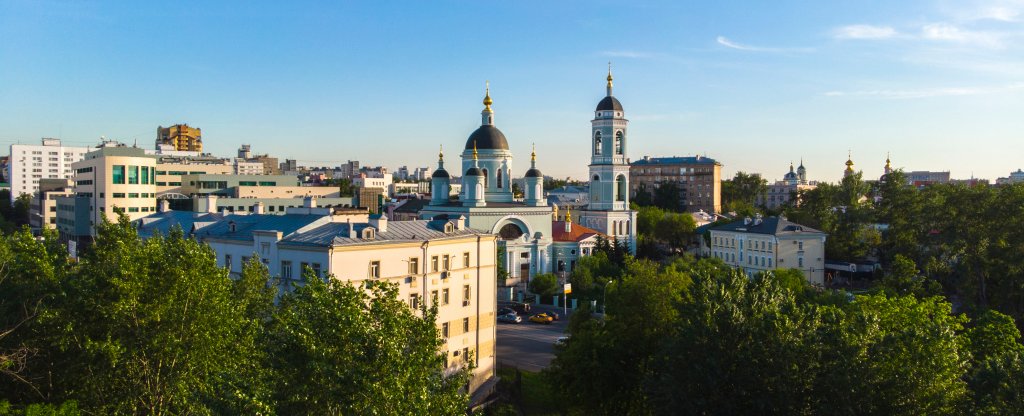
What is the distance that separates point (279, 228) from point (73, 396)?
15392 millimetres

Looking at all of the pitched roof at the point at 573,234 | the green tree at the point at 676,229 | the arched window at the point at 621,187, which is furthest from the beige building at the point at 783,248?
the green tree at the point at 676,229

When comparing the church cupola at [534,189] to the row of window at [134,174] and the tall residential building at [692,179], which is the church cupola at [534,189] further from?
the tall residential building at [692,179]

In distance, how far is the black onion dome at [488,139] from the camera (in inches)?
2785

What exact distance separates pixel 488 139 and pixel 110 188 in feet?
107

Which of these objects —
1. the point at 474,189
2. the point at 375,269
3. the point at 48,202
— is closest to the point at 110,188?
the point at 48,202

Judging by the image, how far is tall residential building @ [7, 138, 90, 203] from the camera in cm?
14012

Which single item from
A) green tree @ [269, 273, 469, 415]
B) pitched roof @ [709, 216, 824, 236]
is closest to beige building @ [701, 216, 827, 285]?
pitched roof @ [709, 216, 824, 236]

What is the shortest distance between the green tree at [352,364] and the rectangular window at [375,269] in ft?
50.8

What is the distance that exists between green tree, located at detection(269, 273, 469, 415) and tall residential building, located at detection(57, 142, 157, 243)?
60.3 meters

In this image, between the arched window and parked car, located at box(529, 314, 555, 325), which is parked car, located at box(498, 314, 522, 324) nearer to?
parked car, located at box(529, 314, 555, 325)

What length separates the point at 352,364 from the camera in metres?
14.1

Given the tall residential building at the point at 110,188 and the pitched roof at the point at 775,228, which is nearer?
the pitched roof at the point at 775,228

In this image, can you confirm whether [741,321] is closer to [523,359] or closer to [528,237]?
[523,359]

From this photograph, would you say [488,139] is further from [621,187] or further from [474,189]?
[621,187]
